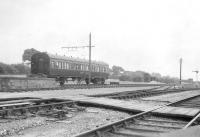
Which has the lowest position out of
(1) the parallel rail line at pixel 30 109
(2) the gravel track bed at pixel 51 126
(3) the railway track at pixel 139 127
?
(2) the gravel track bed at pixel 51 126

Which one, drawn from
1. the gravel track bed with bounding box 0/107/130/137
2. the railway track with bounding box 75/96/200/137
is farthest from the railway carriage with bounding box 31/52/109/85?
the railway track with bounding box 75/96/200/137

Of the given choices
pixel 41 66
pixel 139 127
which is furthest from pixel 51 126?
pixel 41 66

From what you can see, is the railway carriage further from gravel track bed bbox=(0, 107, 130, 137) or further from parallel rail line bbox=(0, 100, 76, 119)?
gravel track bed bbox=(0, 107, 130, 137)

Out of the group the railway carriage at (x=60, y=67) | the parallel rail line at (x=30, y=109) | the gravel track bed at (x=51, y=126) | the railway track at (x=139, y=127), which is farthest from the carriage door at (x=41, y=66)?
the railway track at (x=139, y=127)

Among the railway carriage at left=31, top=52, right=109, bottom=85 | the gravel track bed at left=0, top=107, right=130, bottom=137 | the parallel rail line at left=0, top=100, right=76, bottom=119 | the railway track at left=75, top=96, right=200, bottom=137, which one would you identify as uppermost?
the railway carriage at left=31, top=52, right=109, bottom=85

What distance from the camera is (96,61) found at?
48.8 m

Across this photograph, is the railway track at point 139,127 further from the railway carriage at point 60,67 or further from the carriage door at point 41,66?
the carriage door at point 41,66

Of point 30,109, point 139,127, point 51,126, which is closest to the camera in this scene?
point 139,127

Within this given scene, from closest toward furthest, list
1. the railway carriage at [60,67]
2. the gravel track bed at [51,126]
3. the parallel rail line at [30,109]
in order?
the gravel track bed at [51,126], the parallel rail line at [30,109], the railway carriage at [60,67]

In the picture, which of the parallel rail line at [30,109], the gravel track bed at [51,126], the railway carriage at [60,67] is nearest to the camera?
the gravel track bed at [51,126]

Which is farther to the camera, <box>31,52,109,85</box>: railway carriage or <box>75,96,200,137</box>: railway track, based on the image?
<box>31,52,109,85</box>: railway carriage

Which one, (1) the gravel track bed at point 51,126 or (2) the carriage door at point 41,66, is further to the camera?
(2) the carriage door at point 41,66

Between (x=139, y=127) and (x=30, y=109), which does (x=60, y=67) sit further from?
(x=139, y=127)

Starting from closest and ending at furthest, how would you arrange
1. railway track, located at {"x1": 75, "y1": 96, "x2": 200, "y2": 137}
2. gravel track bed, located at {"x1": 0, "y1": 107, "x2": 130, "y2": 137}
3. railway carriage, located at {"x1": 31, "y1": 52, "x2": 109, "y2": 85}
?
railway track, located at {"x1": 75, "y1": 96, "x2": 200, "y2": 137} < gravel track bed, located at {"x1": 0, "y1": 107, "x2": 130, "y2": 137} < railway carriage, located at {"x1": 31, "y1": 52, "x2": 109, "y2": 85}
